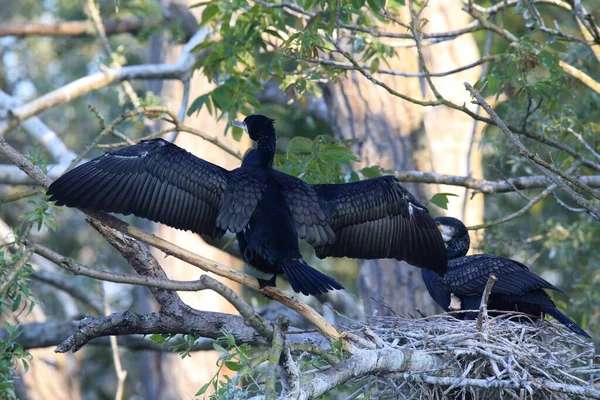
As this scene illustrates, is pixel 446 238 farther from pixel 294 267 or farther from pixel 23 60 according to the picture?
pixel 23 60

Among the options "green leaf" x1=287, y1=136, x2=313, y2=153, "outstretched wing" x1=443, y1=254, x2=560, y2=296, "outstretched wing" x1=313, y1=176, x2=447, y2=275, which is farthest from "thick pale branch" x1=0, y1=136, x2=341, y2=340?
"outstretched wing" x1=443, y1=254, x2=560, y2=296

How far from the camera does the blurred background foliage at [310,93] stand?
6711mm

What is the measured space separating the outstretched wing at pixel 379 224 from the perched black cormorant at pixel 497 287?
502 mm

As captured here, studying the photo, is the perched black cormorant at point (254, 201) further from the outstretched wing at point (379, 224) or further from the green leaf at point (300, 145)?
the green leaf at point (300, 145)

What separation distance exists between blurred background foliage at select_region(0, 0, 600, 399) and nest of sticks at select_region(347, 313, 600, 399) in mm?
1397

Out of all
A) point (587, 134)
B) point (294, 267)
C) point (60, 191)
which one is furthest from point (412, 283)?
point (60, 191)

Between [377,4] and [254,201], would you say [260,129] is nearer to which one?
[254,201]

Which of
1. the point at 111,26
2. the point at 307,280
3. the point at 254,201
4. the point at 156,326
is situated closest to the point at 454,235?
the point at 254,201

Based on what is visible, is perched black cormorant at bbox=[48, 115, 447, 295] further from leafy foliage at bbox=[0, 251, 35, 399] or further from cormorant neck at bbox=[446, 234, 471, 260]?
cormorant neck at bbox=[446, 234, 471, 260]

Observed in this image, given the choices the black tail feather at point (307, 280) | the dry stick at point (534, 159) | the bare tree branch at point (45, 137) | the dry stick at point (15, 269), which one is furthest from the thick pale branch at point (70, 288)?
the dry stick at point (534, 159)

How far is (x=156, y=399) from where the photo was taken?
11.9m

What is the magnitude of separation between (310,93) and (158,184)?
128 inches

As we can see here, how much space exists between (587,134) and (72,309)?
8.17 meters

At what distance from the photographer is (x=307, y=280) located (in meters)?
4.98
